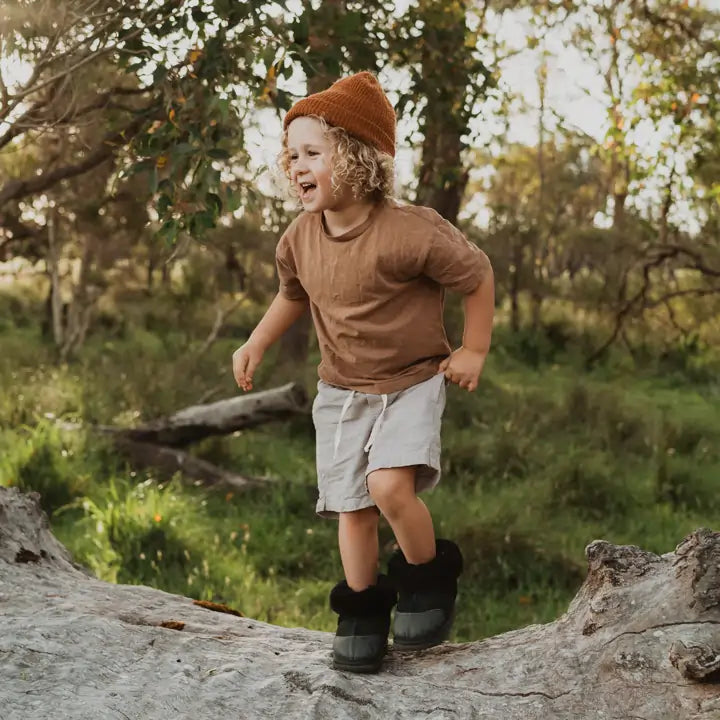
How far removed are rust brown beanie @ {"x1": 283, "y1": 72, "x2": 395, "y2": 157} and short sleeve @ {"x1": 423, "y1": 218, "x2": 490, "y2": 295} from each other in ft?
1.21

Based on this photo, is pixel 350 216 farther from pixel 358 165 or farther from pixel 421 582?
pixel 421 582

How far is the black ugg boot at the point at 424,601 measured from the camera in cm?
305

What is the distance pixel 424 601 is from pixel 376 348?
0.83 meters

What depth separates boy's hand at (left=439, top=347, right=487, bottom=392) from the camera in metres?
Result: 2.93

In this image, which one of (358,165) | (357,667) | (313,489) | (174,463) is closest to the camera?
(357,667)


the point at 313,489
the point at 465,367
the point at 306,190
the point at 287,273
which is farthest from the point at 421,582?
the point at 313,489

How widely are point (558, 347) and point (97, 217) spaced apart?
7330 mm

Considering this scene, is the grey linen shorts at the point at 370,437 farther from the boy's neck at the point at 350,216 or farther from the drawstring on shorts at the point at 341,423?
the boy's neck at the point at 350,216

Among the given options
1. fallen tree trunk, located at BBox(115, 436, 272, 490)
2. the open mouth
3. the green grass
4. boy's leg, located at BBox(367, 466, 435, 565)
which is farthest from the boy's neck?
fallen tree trunk, located at BBox(115, 436, 272, 490)

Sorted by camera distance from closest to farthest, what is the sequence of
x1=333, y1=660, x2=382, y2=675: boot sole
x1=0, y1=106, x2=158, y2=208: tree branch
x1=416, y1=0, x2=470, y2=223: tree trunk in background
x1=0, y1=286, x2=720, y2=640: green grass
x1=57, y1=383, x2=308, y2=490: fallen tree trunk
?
x1=333, y1=660, x2=382, y2=675: boot sole
x1=0, y1=286, x2=720, y2=640: green grass
x1=416, y1=0, x2=470, y2=223: tree trunk in background
x1=0, y1=106, x2=158, y2=208: tree branch
x1=57, y1=383, x2=308, y2=490: fallen tree trunk

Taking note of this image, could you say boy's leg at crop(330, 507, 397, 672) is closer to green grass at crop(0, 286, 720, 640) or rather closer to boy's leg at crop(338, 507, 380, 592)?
boy's leg at crop(338, 507, 380, 592)

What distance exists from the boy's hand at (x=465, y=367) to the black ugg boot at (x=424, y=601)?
0.61m

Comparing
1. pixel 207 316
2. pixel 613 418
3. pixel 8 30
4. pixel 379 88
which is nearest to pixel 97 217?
pixel 207 316

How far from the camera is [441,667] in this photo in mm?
2814
